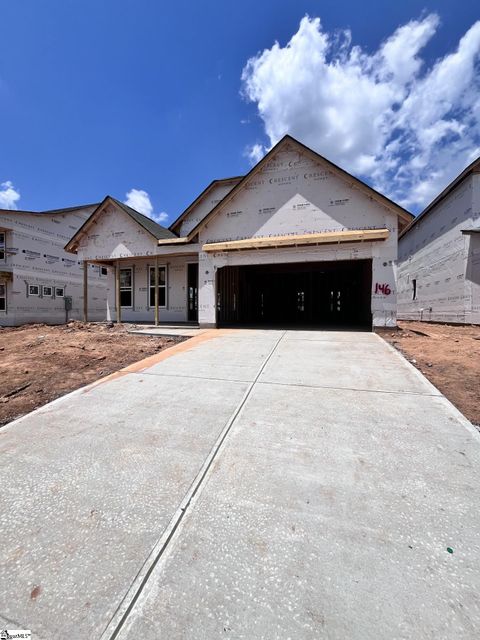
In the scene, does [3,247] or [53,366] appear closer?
[53,366]

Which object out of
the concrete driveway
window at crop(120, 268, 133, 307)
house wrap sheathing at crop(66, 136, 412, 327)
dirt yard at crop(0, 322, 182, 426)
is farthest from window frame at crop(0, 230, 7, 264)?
the concrete driveway

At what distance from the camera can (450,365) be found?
19.6 feet

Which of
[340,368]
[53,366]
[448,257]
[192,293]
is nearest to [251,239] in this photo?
[192,293]

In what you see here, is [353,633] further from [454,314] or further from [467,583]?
[454,314]

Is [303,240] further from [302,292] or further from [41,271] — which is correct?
[41,271]

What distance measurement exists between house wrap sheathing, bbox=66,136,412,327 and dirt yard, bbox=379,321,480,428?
215 centimetres

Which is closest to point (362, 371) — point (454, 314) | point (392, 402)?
point (392, 402)

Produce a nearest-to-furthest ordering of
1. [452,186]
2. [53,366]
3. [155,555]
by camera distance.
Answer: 1. [155,555]
2. [53,366]
3. [452,186]

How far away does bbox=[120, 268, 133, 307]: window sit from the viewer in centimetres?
1658

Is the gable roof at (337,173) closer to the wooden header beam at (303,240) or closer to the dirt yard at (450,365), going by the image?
the wooden header beam at (303,240)

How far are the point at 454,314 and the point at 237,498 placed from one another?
1766cm

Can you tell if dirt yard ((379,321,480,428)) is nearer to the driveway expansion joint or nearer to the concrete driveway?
the concrete driveway

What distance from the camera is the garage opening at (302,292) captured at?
1778 centimetres

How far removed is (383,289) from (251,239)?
536cm
